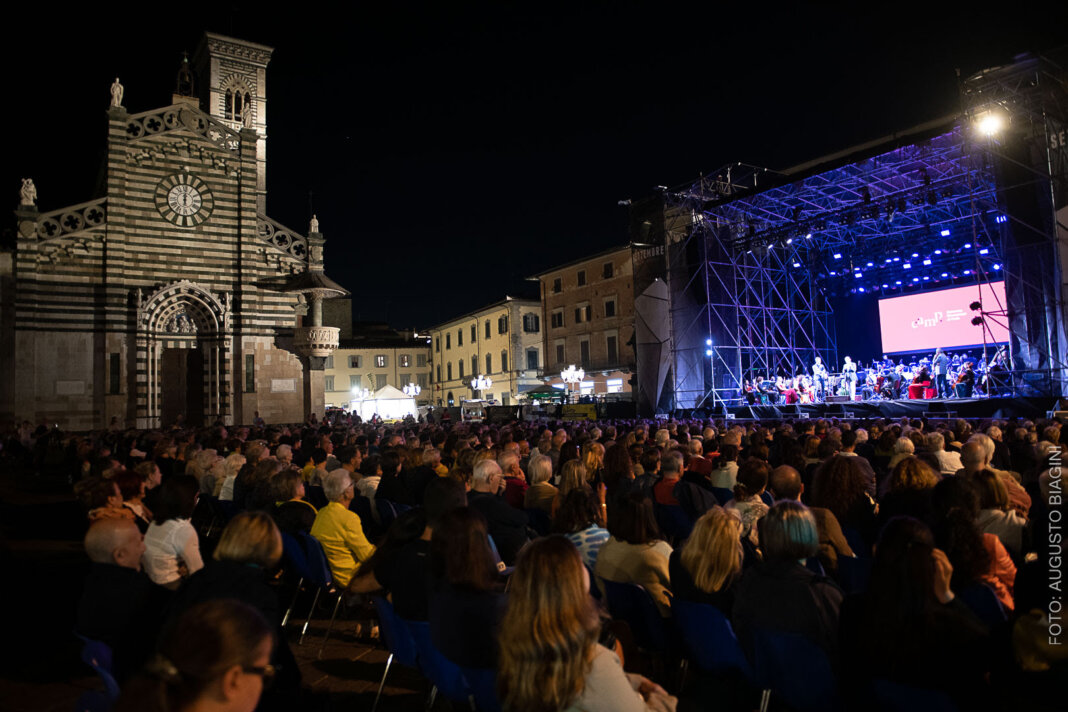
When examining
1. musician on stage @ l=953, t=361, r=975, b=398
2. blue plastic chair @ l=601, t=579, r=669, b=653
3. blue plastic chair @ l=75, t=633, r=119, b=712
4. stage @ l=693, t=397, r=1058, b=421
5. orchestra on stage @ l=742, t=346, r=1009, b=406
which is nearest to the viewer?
blue plastic chair @ l=75, t=633, r=119, b=712

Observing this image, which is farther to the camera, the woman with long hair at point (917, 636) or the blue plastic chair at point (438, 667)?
the blue plastic chair at point (438, 667)

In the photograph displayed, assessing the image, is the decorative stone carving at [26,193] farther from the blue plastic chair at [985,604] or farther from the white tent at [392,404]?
the blue plastic chair at [985,604]

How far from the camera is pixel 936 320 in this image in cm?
2256

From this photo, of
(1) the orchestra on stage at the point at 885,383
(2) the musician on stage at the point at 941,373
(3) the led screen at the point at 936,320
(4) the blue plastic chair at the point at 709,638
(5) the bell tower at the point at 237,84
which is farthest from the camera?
(5) the bell tower at the point at 237,84

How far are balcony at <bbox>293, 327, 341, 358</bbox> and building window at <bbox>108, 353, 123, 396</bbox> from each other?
5533 mm

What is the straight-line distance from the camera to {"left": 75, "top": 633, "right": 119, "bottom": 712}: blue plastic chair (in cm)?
267

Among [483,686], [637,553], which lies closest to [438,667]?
[483,686]

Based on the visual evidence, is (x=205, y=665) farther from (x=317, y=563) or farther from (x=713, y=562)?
(x=317, y=563)

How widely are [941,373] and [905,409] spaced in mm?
3079

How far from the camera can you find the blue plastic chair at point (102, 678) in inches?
105

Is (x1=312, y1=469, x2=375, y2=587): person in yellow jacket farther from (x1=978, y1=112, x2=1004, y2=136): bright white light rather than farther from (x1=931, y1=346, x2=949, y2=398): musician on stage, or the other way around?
(x1=931, y1=346, x2=949, y2=398): musician on stage

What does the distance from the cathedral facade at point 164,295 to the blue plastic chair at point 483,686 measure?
68.2ft

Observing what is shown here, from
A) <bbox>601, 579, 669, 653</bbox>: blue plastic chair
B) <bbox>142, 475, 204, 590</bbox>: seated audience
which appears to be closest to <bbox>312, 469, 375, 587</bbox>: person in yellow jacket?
<bbox>142, 475, 204, 590</bbox>: seated audience

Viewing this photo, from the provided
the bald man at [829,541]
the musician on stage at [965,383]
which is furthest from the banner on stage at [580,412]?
the bald man at [829,541]
